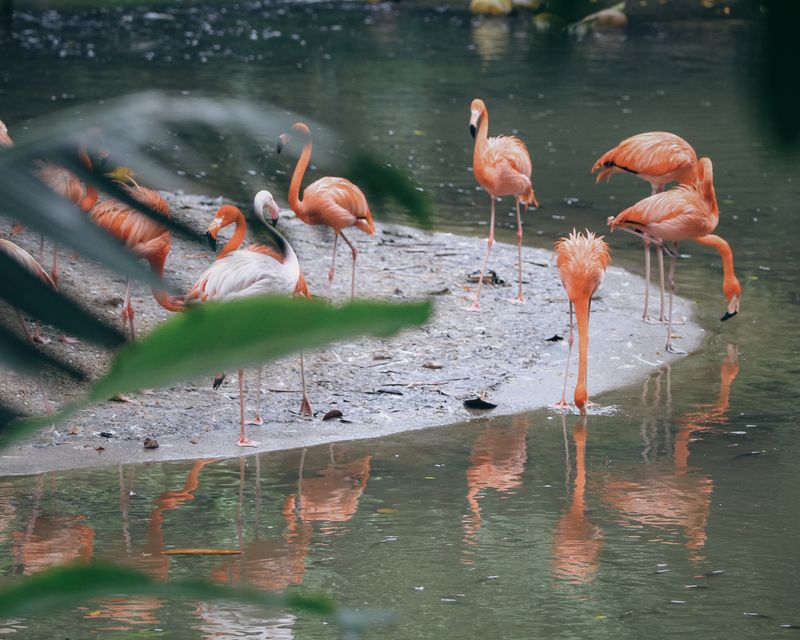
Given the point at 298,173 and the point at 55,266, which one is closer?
the point at 55,266

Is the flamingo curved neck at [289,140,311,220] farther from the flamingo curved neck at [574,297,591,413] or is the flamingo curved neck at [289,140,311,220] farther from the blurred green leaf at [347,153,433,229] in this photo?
the flamingo curved neck at [574,297,591,413]

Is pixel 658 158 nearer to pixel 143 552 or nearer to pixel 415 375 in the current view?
pixel 415 375

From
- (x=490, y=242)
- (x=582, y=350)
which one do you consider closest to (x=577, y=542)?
(x=582, y=350)

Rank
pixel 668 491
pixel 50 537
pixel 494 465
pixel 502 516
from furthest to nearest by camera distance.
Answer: pixel 494 465, pixel 668 491, pixel 502 516, pixel 50 537

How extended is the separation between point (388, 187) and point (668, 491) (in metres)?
4.56

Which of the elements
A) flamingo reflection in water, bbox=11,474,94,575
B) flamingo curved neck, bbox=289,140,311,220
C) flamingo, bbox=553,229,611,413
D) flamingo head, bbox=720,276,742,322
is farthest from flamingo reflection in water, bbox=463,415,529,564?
flamingo curved neck, bbox=289,140,311,220

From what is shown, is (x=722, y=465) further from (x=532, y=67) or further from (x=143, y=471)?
(x=532, y=67)

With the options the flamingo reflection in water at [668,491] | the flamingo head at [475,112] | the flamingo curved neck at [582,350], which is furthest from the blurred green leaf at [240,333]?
the flamingo head at [475,112]

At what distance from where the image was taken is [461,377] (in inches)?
254

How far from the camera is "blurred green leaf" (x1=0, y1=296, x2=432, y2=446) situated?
0.44 m

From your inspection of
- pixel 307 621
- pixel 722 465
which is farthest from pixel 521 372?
pixel 307 621

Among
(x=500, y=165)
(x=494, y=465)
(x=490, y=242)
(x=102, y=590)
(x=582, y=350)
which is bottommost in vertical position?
(x=494, y=465)

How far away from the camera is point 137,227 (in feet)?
1.97

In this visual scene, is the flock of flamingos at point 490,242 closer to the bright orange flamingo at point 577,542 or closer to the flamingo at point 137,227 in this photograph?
the flamingo at point 137,227
